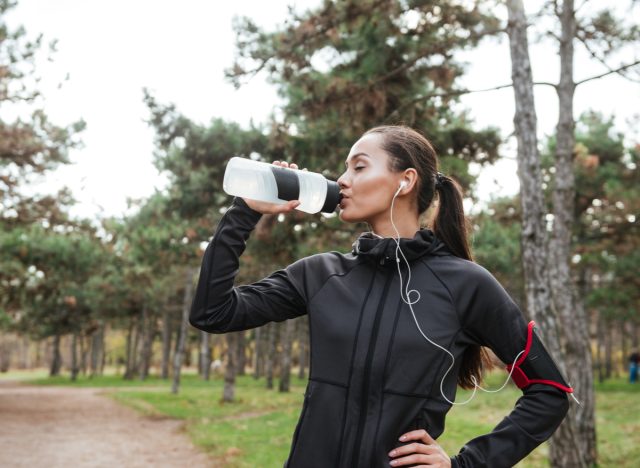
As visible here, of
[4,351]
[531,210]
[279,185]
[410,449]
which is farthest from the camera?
[4,351]

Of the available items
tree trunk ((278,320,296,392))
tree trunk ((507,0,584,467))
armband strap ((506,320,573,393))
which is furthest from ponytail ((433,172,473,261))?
tree trunk ((278,320,296,392))

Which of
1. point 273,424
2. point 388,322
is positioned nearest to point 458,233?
point 388,322

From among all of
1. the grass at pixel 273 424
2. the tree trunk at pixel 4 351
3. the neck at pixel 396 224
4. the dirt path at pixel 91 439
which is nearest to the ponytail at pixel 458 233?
the neck at pixel 396 224

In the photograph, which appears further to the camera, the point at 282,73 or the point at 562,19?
the point at 282,73

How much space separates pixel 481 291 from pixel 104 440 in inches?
458

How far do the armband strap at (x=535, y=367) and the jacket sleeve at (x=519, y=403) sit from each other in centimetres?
2

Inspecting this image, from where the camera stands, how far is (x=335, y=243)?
14.6m

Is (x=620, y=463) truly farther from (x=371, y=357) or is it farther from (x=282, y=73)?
(x=371, y=357)

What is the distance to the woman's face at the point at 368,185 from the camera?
2.28m

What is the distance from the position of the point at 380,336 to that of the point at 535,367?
0.56m

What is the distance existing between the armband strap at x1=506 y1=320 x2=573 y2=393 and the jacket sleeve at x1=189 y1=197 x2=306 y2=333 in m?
0.80

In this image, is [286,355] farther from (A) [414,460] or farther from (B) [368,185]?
(A) [414,460]

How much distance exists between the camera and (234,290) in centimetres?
222

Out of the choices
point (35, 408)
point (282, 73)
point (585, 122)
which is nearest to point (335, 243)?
point (282, 73)
